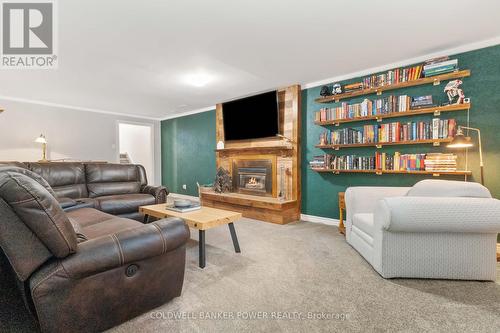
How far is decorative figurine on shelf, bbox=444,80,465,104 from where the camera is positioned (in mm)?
2781

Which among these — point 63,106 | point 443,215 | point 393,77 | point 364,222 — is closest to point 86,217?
point 364,222

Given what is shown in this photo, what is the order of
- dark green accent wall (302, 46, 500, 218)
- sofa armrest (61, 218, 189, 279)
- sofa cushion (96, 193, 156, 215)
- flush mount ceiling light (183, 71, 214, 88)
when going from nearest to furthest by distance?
sofa armrest (61, 218, 189, 279), dark green accent wall (302, 46, 500, 218), sofa cushion (96, 193, 156, 215), flush mount ceiling light (183, 71, 214, 88)

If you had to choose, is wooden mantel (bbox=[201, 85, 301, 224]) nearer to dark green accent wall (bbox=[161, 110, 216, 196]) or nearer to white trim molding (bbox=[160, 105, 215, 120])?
dark green accent wall (bbox=[161, 110, 216, 196])

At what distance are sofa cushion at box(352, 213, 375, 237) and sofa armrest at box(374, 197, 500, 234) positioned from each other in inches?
15.1

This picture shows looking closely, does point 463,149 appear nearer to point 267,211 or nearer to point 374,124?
point 374,124

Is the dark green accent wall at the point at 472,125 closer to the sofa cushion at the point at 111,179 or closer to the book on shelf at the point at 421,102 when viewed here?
the book on shelf at the point at 421,102

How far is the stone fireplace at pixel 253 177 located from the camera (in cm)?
453

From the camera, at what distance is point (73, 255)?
4.09 ft

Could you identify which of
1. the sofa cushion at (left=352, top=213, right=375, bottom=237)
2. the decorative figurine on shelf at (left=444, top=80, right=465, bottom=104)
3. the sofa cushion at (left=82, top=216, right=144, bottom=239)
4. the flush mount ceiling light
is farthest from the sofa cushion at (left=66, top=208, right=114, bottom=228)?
the decorative figurine on shelf at (left=444, top=80, right=465, bottom=104)

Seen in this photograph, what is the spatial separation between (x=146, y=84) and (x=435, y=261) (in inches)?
175

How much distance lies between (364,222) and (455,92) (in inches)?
74.6

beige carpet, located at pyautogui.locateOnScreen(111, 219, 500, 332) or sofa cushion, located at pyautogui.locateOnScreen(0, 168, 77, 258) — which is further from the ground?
sofa cushion, located at pyautogui.locateOnScreen(0, 168, 77, 258)

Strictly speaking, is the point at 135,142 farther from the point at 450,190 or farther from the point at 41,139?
the point at 450,190

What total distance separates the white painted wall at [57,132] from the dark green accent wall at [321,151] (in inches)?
59.8
